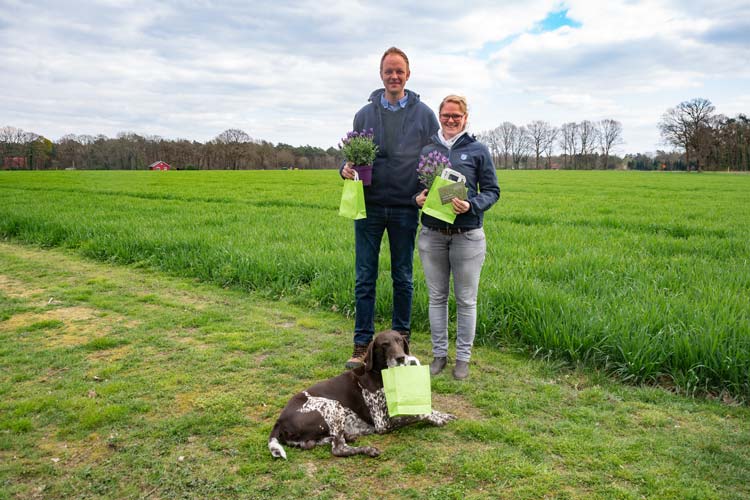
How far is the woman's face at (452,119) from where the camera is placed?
4352mm

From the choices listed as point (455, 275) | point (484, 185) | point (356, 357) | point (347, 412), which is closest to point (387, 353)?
point (347, 412)

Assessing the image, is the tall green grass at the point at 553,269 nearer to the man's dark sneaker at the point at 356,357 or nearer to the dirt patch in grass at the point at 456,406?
the man's dark sneaker at the point at 356,357

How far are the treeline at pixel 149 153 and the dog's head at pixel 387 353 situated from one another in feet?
312

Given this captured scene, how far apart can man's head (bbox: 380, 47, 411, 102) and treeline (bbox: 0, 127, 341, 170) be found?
309 feet

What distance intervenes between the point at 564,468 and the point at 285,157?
10999 centimetres

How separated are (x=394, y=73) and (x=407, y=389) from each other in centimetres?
273

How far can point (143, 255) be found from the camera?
9938 millimetres

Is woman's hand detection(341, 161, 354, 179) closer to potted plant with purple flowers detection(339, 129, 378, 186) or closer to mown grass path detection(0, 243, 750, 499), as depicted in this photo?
potted plant with purple flowers detection(339, 129, 378, 186)

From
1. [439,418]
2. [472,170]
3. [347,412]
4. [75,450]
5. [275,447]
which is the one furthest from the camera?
[472,170]

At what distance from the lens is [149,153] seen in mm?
99562

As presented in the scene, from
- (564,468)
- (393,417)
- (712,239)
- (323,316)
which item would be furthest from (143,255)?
(712,239)

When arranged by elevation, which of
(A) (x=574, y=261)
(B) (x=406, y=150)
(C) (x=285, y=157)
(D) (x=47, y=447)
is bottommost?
(D) (x=47, y=447)

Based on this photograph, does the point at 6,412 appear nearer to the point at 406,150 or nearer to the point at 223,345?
the point at 223,345

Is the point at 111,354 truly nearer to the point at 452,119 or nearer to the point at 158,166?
the point at 452,119
